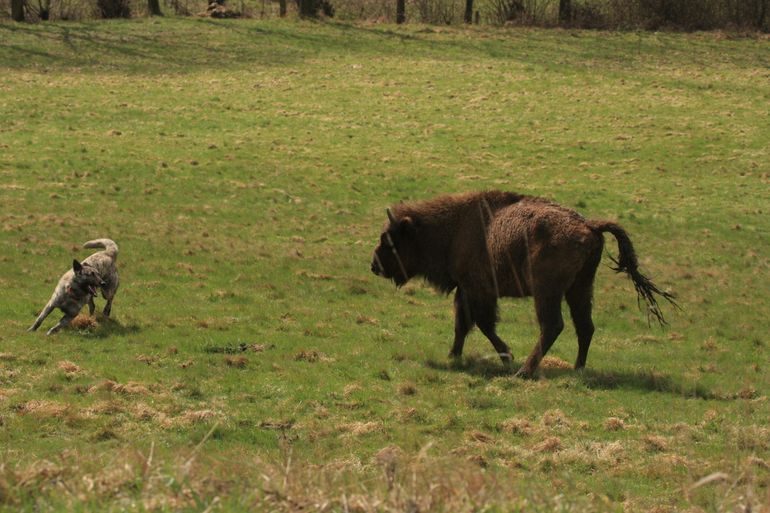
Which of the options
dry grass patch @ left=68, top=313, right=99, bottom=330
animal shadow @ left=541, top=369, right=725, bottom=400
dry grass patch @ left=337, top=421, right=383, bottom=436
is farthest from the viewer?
dry grass patch @ left=68, top=313, right=99, bottom=330

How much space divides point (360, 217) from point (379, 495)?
20.4 meters

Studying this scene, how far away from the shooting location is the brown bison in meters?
13.5

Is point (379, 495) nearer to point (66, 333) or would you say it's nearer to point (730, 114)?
point (66, 333)

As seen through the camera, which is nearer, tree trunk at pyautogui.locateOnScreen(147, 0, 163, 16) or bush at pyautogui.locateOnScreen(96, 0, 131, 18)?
bush at pyautogui.locateOnScreen(96, 0, 131, 18)

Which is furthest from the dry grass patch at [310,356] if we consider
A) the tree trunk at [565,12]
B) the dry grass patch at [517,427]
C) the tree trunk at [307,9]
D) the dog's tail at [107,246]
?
the tree trunk at [565,12]

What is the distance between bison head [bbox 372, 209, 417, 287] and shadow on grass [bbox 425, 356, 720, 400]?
187 cm

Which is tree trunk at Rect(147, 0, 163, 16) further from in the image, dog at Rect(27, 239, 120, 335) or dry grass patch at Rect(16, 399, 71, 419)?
dry grass patch at Rect(16, 399, 71, 419)

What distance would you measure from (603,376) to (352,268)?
8653 mm

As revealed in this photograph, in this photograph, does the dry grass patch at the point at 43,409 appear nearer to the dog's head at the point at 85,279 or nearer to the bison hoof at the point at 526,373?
the dog's head at the point at 85,279

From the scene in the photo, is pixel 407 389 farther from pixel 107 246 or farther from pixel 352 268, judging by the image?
pixel 352 268

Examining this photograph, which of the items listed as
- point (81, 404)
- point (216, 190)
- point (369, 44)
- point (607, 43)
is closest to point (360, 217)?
point (216, 190)

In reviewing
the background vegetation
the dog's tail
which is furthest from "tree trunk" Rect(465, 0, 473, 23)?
the dog's tail

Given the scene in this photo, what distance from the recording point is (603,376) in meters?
13.3

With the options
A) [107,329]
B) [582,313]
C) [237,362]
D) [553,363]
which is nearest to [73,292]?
[107,329]
